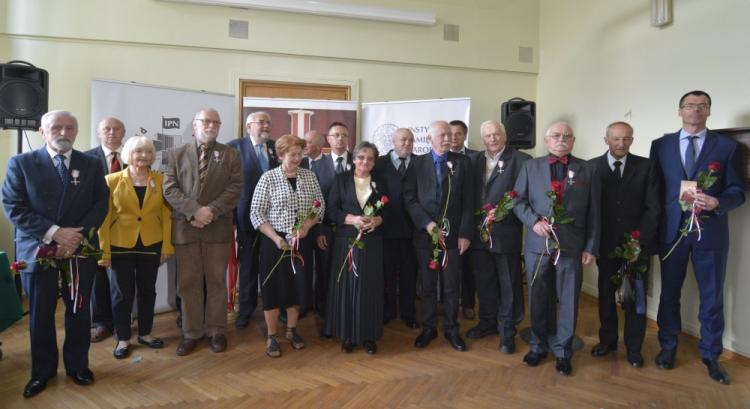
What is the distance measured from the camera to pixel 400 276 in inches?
157

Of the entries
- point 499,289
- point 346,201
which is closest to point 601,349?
point 499,289

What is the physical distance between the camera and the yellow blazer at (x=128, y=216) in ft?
10.1

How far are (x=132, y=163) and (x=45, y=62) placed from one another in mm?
2929

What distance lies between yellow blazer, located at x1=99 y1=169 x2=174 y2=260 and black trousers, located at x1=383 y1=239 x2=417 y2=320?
1753 mm

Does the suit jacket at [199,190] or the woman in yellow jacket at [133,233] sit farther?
the suit jacket at [199,190]

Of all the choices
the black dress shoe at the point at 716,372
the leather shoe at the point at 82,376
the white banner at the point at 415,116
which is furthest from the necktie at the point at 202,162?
the black dress shoe at the point at 716,372

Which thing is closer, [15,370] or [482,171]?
[15,370]

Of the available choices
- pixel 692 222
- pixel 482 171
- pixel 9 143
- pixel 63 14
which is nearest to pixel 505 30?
pixel 482 171

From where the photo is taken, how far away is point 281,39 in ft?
18.2

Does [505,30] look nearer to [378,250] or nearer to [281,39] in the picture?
[281,39]

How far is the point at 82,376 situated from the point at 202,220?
1153 mm

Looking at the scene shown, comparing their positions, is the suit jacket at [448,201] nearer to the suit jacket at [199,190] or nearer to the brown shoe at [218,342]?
the suit jacket at [199,190]

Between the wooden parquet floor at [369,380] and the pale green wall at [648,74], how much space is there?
925mm

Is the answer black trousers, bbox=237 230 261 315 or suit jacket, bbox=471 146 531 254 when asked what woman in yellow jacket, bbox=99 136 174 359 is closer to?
black trousers, bbox=237 230 261 315
